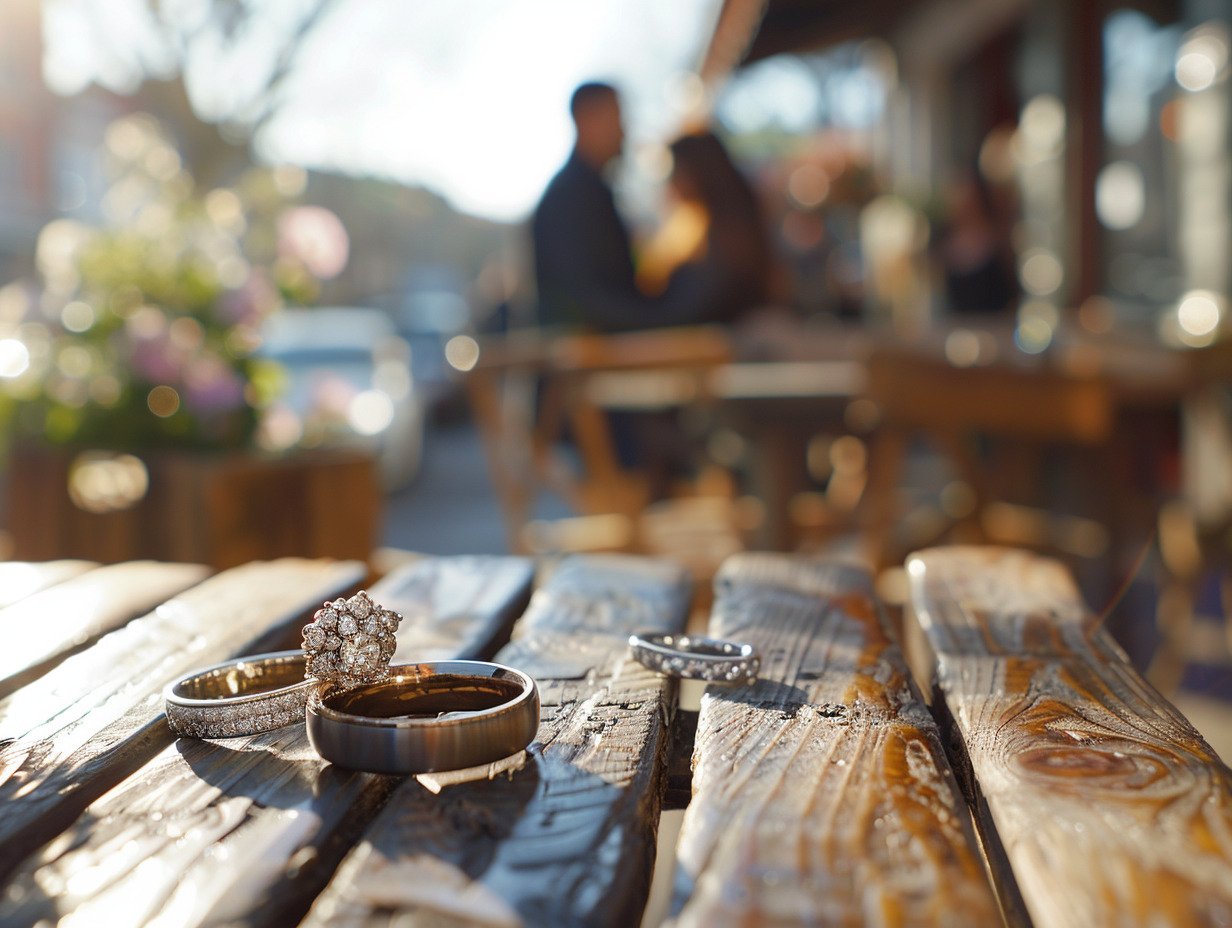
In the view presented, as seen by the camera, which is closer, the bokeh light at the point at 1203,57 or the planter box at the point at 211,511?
the planter box at the point at 211,511

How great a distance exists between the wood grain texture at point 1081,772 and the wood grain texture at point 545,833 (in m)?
0.26

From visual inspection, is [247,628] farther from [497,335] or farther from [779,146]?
[779,146]

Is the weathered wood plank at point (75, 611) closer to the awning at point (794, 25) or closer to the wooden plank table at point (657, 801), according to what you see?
the wooden plank table at point (657, 801)

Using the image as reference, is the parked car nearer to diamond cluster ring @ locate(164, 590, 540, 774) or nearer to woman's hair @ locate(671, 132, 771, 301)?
woman's hair @ locate(671, 132, 771, 301)

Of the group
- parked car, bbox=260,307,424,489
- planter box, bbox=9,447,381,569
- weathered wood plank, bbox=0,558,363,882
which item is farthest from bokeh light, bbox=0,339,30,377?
parked car, bbox=260,307,424,489

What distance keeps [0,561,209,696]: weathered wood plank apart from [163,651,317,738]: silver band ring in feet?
0.84

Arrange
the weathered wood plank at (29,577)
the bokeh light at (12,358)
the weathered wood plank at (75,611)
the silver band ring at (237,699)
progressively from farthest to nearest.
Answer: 1. the bokeh light at (12,358)
2. the weathered wood plank at (29,577)
3. the weathered wood plank at (75,611)
4. the silver band ring at (237,699)

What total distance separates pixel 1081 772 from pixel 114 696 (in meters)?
0.91

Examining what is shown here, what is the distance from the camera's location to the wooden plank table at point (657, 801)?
620mm

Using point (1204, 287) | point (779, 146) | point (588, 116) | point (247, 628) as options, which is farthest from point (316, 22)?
point (779, 146)

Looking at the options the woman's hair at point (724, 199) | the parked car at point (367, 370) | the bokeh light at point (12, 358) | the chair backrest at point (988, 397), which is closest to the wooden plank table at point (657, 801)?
the chair backrest at point (988, 397)

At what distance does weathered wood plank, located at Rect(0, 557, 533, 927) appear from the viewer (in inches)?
25.0

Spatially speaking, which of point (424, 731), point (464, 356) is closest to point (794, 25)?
point (464, 356)

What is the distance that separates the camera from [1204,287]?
14.5ft
